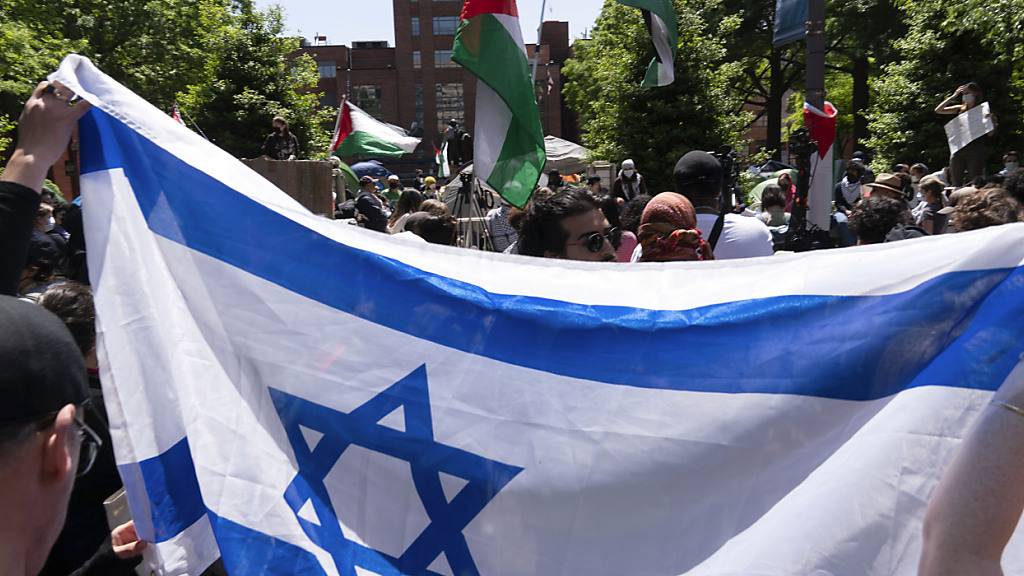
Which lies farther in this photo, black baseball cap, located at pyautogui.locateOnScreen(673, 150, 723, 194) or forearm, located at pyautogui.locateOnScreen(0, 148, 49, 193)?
black baseball cap, located at pyautogui.locateOnScreen(673, 150, 723, 194)

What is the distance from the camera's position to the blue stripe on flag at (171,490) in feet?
7.68

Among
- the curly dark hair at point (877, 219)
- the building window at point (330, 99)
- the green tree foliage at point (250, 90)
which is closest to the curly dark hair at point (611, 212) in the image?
the curly dark hair at point (877, 219)

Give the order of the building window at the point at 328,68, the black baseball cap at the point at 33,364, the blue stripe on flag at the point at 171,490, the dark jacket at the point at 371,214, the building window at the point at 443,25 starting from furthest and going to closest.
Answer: the building window at the point at 328,68 < the building window at the point at 443,25 < the dark jacket at the point at 371,214 < the blue stripe on flag at the point at 171,490 < the black baseball cap at the point at 33,364

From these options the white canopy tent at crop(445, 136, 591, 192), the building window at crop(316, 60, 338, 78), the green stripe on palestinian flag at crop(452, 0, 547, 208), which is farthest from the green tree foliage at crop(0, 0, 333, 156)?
the building window at crop(316, 60, 338, 78)

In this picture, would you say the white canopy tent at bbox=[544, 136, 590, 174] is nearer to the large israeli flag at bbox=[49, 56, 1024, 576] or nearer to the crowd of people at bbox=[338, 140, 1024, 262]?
the crowd of people at bbox=[338, 140, 1024, 262]

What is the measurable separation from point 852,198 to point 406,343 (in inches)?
523

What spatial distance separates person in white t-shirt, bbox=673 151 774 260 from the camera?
4602 mm

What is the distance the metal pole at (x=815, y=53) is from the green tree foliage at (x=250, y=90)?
672 inches

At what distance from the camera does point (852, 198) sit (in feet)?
47.1

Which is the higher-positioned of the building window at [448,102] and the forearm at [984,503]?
the building window at [448,102]

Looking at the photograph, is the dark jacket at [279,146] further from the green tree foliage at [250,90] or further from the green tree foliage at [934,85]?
the green tree foliage at [250,90]

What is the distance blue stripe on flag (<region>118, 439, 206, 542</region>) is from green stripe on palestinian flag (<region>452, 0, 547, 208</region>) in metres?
2.83

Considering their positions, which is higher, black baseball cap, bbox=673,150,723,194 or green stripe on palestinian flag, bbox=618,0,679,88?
green stripe on palestinian flag, bbox=618,0,679,88

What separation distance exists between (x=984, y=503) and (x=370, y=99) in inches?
3120
